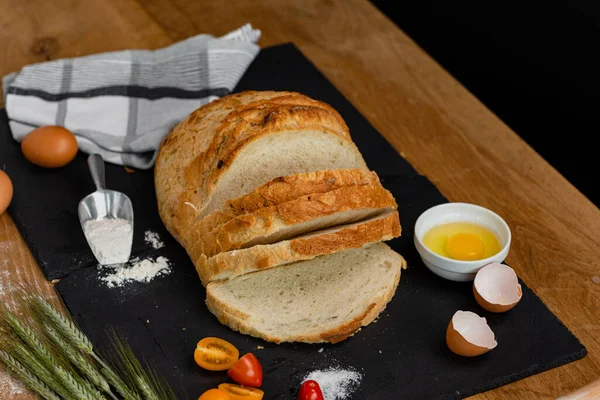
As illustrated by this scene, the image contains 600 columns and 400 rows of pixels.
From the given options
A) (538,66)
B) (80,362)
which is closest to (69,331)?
(80,362)

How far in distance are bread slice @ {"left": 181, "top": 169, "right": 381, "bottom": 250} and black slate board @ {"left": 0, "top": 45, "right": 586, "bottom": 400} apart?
361 millimetres

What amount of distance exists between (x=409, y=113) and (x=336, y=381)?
2.03 metres

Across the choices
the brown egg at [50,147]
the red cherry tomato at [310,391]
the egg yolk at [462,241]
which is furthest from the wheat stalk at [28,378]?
the egg yolk at [462,241]

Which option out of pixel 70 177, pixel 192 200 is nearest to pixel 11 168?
pixel 70 177

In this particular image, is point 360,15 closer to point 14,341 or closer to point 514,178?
point 514,178

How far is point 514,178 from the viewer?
4301 millimetres

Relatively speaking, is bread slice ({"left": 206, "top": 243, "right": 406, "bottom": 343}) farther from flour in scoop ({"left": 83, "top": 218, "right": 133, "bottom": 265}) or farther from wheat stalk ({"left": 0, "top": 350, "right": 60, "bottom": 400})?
wheat stalk ({"left": 0, "top": 350, "right": 60, "bottom": 400})

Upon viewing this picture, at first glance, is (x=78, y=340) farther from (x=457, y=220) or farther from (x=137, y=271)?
(x=457, y=220)

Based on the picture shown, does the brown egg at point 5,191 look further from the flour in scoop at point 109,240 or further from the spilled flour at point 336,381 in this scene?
the spilled flour at point 336,381

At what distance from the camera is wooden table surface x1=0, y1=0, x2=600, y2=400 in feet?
12.1

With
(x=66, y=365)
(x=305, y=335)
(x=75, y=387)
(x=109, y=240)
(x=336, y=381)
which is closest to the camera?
(x=75, y=387)

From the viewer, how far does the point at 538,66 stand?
19.5ft

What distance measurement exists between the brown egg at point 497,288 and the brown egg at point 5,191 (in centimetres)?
224

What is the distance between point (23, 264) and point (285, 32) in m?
2.51
